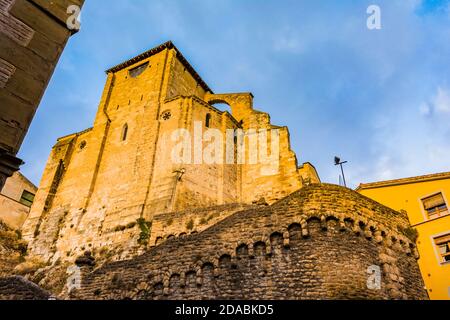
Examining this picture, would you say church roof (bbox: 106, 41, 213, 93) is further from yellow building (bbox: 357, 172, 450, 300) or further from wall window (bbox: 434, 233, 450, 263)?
wall window (bbox: 434, 233, 450, 263)

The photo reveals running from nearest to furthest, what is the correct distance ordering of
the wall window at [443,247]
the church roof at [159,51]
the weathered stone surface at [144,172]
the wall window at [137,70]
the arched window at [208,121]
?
the wall window at [443,247] < the weathered stone surface at [144,172] < the arched window at [208,121] < the church roof at [159,51] < the wall window at [137,70]

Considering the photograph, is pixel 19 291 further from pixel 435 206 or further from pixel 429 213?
pixel 435 206

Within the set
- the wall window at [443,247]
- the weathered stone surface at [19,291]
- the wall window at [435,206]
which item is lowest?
the weathered stone surface at [19,291]

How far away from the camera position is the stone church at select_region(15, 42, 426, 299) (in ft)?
31.2

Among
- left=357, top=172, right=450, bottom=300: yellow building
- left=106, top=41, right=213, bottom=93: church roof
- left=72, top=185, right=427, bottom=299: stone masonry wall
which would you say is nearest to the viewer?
left=72, top=185, right=427, bottom=299: stone masonry wall

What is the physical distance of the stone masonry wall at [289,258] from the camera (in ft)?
29.6

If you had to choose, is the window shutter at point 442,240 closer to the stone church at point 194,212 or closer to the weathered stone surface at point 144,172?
the stone church at point 194,212

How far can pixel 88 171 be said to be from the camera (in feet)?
81.4

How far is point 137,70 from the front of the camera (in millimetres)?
28891

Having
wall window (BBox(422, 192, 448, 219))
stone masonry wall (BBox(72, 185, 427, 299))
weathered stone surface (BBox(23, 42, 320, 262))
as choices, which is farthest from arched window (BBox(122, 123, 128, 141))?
wall window (BBox(422, 192, 448, 219))

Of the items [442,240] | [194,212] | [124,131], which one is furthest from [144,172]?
[442,240]

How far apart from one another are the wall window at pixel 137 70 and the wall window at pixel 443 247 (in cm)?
2327

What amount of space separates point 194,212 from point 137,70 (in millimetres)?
17062

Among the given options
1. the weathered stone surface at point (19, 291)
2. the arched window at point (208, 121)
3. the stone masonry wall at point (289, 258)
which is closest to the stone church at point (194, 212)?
the stone masonry wall at point (289, 258)
